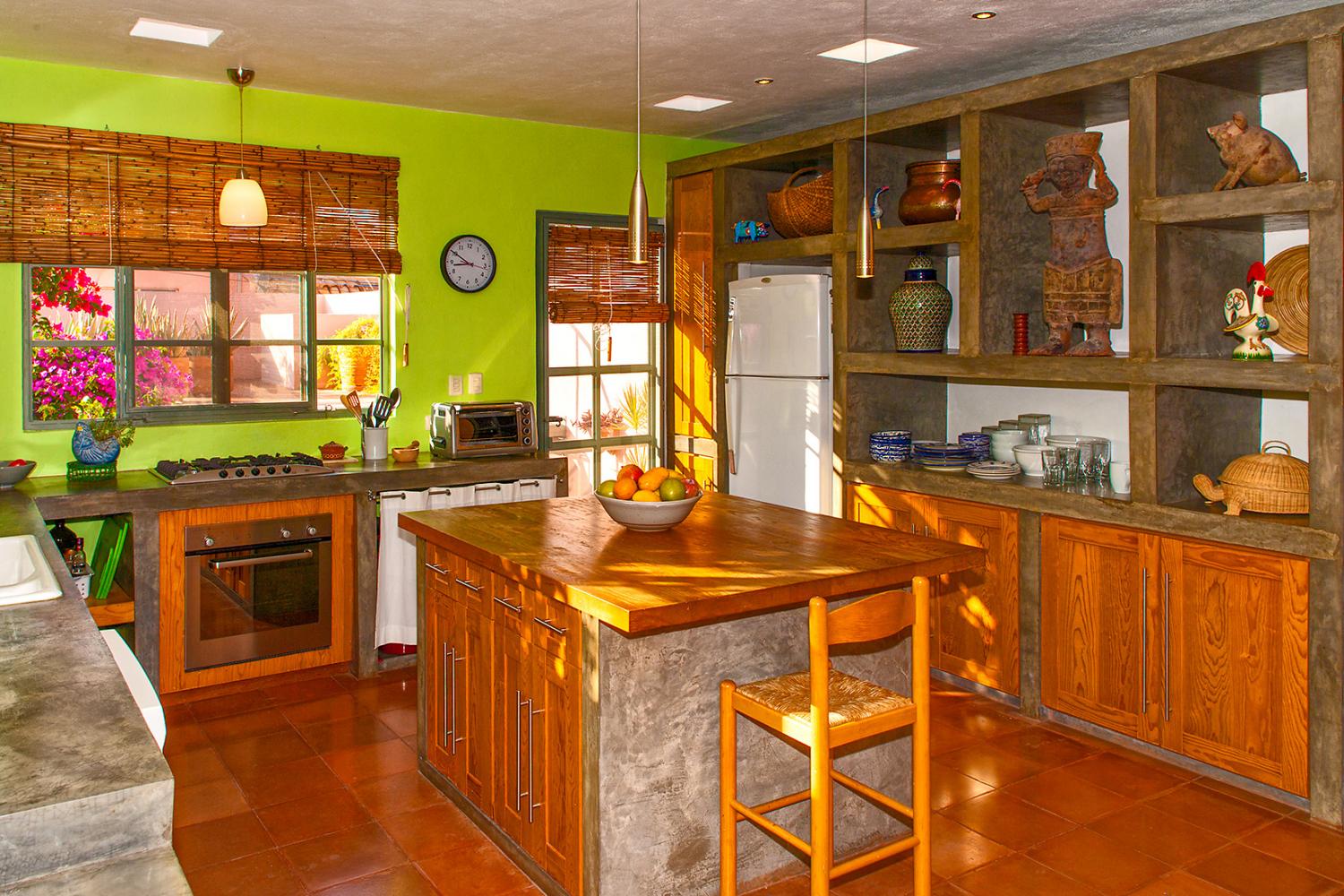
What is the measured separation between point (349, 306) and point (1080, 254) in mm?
3451

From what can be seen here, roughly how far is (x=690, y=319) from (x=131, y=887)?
16.8 ft

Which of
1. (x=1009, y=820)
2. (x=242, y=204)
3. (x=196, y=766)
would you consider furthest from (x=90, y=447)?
(x=1009, y=820)

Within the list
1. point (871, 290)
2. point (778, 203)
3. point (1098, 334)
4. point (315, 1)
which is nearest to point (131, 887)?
point (315, 1)

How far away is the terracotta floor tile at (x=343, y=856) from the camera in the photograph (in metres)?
3.21

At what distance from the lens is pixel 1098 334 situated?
4398 millimetres

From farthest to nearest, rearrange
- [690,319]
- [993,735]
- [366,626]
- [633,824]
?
[690,319] < [366,626] < [993,735] < [633,824]

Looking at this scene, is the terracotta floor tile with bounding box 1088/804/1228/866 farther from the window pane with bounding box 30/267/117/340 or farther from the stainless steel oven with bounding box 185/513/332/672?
the window pane with bounding box 30/267/117/340

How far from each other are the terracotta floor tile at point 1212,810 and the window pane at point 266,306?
4.27 m

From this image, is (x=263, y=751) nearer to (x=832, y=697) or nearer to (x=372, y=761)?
(x=372, y=761)

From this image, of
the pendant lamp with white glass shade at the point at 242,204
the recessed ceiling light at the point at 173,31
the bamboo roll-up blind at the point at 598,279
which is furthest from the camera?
the bamboo roll-up blind at the point at 598,279

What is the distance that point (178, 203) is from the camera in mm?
5008

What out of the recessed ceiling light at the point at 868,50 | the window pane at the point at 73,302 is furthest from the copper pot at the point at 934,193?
the window pane at the point at 73,302

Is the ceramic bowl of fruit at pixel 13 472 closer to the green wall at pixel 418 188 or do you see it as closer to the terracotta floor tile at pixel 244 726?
the green wall at pixel 418 188

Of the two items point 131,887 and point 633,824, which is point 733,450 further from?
point 131,887
